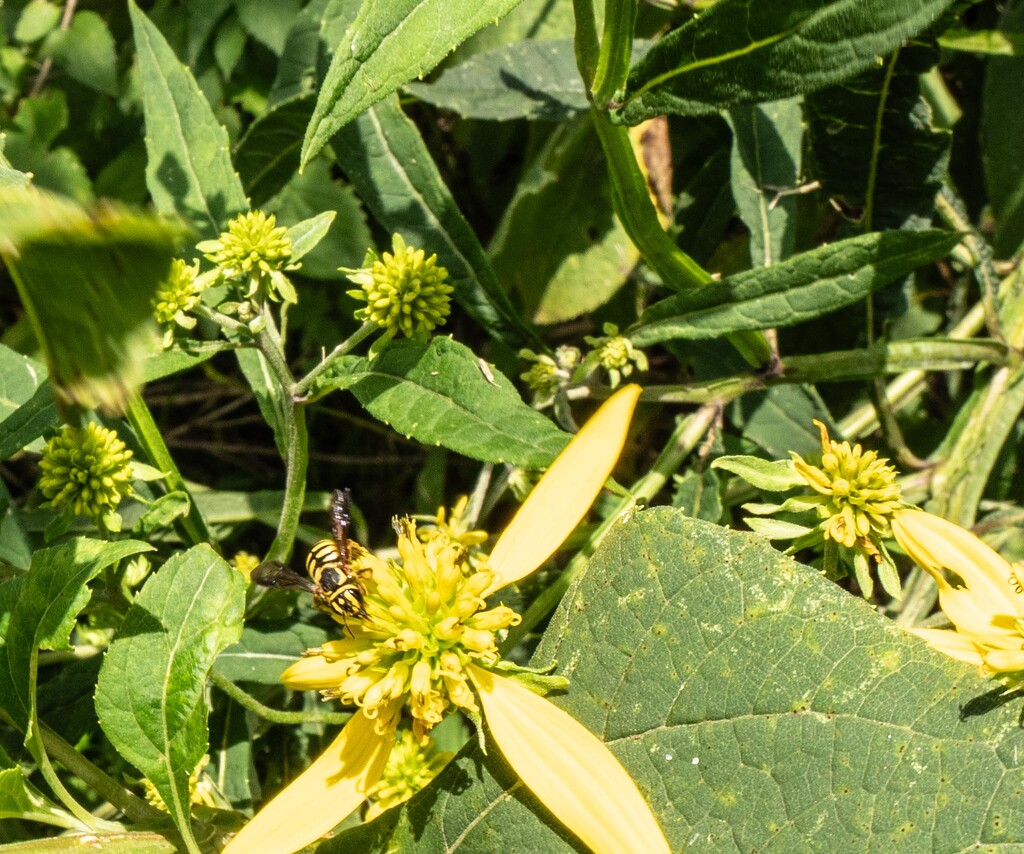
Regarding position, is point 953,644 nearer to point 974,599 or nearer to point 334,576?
point 974,599

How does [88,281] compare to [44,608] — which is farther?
[44,608]

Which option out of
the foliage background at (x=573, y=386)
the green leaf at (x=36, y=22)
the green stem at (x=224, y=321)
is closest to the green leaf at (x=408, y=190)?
the foliage background at (x=573, y=386)

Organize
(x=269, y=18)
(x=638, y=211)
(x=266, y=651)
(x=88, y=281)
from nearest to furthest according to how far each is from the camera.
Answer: (x=88, y=281) < (x=638, y=211) < (x=266, y=651) < (x=269, y=18)

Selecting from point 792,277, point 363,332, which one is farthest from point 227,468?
point 792,277

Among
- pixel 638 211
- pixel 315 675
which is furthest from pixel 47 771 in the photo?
pixel 638 211

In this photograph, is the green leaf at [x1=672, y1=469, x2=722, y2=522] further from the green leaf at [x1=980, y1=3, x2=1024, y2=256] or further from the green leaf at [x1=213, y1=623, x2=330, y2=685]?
the green leaf at [x1=980, y1=3, x2=1024, y2=256]

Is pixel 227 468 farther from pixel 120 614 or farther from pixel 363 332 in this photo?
pixel 363 332
